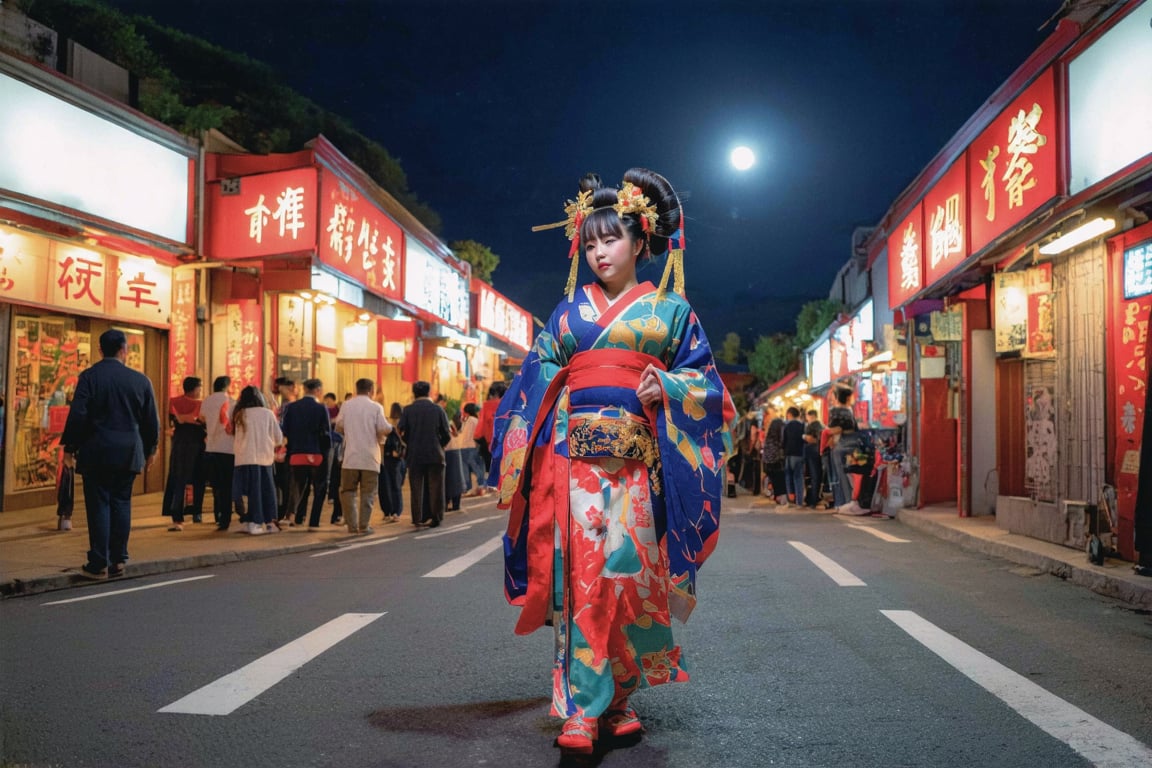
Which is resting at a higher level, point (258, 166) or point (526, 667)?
point (258, 166)

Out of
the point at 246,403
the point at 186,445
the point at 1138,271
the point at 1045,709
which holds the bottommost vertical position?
the point at 1045,709

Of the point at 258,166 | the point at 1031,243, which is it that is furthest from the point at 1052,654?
the point at 258,166

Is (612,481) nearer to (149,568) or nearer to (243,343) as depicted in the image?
(149,568)

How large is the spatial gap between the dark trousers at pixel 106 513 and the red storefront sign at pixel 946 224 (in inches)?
425

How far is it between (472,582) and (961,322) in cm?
968

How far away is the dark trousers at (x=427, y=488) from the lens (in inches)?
479

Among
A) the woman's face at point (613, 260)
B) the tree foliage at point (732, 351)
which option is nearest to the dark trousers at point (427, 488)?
the woman's face at point (613, 260)

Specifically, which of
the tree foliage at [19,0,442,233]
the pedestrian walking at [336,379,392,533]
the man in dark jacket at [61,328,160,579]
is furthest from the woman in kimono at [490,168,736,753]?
the tree foliage at [19,0,442,233]

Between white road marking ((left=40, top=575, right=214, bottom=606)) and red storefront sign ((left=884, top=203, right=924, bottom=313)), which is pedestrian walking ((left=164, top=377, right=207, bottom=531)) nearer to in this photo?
white road marking ((left=40, top=575, right=214, bottom=606))

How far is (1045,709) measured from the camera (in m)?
3.66

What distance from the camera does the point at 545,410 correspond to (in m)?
→ 3.59

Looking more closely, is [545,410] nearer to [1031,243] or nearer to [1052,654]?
[1052,654]

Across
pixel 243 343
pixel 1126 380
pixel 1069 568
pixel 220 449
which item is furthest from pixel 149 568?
pixel 1126 380

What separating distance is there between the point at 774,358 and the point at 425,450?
4727 centimetres
